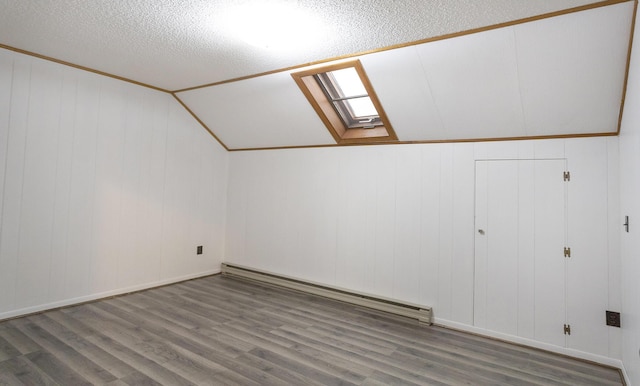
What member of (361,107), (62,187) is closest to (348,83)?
(361,107)

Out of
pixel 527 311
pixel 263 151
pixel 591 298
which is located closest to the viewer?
pixel 591 298

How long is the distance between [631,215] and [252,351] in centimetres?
271

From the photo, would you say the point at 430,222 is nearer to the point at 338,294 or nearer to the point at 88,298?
the point at 338,294

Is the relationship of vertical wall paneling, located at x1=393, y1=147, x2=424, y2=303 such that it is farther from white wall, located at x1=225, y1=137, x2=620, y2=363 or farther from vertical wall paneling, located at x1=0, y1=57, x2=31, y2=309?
vertical wall paneling, located at x1=0, y1=57, x2=31, y2=309

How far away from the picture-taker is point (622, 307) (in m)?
2.50

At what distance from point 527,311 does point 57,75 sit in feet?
15.8

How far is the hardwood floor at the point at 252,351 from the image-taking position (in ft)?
7.50

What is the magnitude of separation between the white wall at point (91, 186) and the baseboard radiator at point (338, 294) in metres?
0.57

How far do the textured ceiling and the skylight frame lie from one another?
18cm

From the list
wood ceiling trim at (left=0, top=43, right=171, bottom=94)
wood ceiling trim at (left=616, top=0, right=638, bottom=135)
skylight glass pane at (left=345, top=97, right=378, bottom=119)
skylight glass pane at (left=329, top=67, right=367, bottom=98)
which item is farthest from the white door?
wood ceiling trim at (left=0, top=43, right=171, bottom=94)

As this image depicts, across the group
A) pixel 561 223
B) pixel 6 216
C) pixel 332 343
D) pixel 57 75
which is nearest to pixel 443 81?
pixel 561 223

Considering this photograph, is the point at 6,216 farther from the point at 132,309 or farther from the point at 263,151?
the point at 263,151

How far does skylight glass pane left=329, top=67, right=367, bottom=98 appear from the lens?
3.37 m

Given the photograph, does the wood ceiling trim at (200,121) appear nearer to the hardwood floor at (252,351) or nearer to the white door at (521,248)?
the hardwood floor at (252,351)
